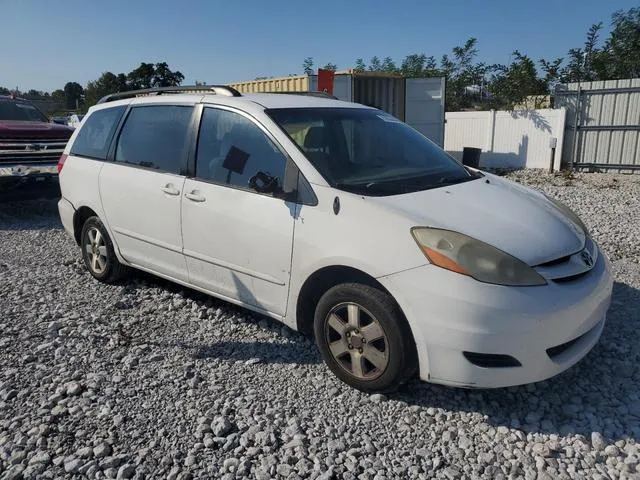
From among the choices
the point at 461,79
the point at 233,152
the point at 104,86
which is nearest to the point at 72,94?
the point at 104,86

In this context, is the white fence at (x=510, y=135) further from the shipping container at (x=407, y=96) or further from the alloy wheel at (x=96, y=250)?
the alloy wheel at (x=96, y=250)

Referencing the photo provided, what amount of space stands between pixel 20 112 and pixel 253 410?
9147mm

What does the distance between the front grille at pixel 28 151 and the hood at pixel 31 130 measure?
72 mm

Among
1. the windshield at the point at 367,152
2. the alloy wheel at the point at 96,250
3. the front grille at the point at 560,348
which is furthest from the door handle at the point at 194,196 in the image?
the front grille at the point at 560,348

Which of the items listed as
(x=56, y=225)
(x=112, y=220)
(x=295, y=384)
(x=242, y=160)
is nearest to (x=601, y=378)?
(x=295, y=384)

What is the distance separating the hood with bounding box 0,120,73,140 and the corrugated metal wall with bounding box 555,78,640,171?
12.4 metres

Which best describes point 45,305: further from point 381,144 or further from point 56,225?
point 56,225

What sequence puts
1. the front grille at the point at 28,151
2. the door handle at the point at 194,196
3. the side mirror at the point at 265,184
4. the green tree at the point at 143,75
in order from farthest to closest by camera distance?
the green tree at the point at 143,75, the front grille at the point at 28,151, the door handle at the point at 194,196, the side mirror at the point at 265,184

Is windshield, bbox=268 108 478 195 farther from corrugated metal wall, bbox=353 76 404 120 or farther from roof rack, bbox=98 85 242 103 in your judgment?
corrugated metal wall, bbox=353 76 404 120

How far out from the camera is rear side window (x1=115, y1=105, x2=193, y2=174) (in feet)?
13.3

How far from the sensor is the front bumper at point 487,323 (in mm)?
2588

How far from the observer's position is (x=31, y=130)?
8523 mm

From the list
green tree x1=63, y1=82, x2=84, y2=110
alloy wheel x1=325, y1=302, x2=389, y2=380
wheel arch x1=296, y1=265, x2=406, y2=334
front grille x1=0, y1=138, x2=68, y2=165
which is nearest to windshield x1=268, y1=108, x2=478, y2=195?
wheel arch x1=296, y1=265, x2=406, y2=334

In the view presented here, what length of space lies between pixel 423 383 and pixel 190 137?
2463mm
